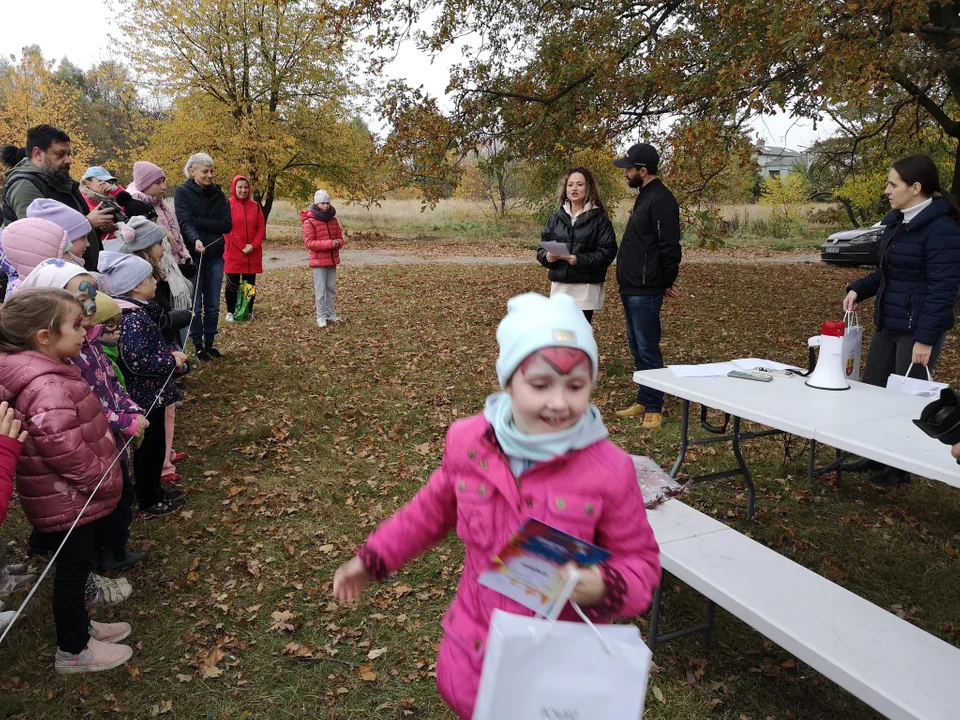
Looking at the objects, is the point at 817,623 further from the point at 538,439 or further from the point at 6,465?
the point at 6,465

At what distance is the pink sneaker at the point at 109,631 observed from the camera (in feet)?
11.1

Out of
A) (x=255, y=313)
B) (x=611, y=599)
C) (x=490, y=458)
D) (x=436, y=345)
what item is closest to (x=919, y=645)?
(x=611, y=599)

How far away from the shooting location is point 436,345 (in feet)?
31.1

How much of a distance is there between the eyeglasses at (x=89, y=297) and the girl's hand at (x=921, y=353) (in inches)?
190

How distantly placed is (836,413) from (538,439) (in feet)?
7.97

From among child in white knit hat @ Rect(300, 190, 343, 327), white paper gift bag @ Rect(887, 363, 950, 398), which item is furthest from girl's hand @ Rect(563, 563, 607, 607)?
child in white knit hat @ Rect(300, 190, 343, 327)

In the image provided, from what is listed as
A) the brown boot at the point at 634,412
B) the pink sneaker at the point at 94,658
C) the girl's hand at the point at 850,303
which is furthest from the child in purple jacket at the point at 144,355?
the girl's hand at the point at 850,303

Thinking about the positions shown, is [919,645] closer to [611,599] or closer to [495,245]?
[611,599]

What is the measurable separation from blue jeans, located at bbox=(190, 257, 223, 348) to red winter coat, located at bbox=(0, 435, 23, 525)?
18.0 feet

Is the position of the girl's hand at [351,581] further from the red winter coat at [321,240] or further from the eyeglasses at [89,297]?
the red winter coat at [321,240]

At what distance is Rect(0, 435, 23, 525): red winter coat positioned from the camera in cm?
246

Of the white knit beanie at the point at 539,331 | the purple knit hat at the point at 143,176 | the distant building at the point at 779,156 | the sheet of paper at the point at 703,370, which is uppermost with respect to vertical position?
the distant building at the point at 779,156

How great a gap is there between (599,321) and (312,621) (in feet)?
27.4

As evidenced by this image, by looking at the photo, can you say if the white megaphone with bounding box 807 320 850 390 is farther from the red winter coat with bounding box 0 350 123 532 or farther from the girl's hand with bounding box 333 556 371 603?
the red winter coat with bounding box 0 350 123 532
